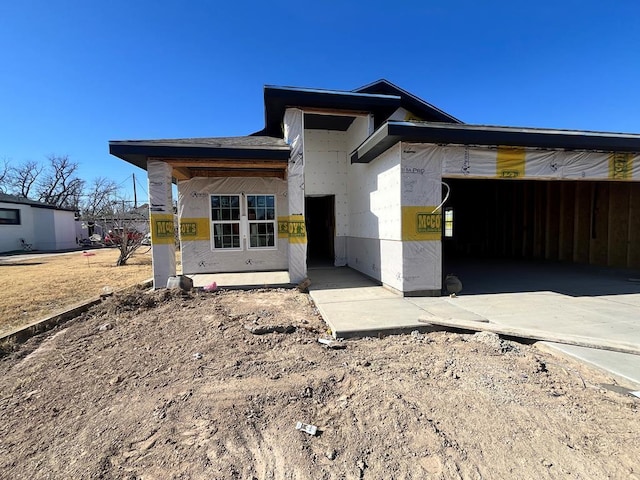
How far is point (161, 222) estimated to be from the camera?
7625 millimetres

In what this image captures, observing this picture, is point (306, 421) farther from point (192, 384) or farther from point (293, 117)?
point (293, 117)

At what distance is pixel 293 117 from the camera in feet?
26.8

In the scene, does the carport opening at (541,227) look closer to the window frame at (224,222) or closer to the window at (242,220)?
the window at (242,220)

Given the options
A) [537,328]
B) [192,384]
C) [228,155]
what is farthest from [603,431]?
[228,155]

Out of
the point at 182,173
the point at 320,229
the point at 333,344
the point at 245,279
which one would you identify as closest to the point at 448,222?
the point at 320,229

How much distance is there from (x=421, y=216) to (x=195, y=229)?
22.4ft

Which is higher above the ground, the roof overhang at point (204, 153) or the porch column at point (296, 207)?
the roof overhang at point (204, 153)

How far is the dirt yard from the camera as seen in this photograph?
2.19m

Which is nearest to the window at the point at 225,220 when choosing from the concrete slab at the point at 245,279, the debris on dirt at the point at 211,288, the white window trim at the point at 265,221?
the white window trim at the point at 265,221

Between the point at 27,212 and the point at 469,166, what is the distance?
33433 mm

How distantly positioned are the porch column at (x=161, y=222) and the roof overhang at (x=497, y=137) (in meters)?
4.97

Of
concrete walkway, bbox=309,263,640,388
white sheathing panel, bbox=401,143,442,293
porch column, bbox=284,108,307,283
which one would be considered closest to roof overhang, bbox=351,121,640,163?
white sheathing panel, bbox=401,143,442,293

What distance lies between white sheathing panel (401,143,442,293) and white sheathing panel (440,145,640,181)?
11.9 inches

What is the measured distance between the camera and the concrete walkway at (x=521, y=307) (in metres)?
4.21
